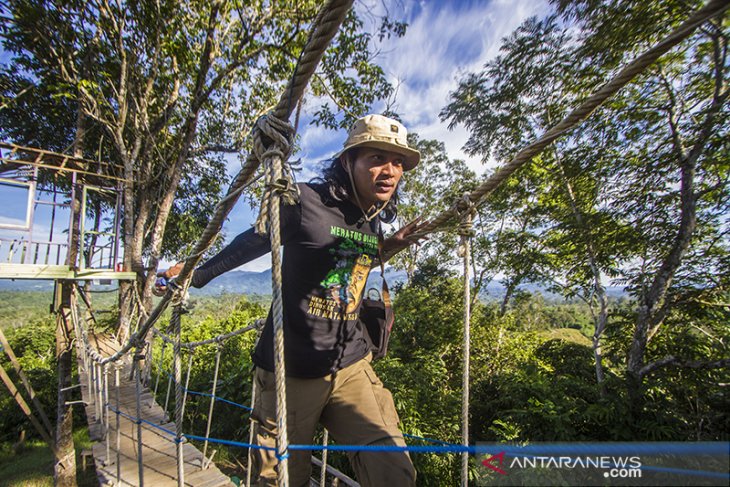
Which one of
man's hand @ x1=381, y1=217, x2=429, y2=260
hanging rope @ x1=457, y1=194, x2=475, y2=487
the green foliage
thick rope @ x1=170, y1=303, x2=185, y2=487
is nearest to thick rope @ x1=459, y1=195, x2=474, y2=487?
hanging rope @ x1=457, y1=194, x2=475, y2=487

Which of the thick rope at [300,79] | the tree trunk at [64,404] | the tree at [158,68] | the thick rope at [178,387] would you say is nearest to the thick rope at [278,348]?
the thick rope at [300,79]

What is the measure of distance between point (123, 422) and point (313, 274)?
538cm

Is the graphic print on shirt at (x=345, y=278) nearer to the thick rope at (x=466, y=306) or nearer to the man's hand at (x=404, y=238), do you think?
the man's hand at (x=404, y=238)

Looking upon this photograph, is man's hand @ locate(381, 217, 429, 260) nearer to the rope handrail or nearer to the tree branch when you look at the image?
the rope handrail

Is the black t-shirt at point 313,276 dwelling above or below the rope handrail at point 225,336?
above

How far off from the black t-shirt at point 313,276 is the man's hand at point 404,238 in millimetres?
311

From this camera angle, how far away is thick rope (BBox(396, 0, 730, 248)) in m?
0.76

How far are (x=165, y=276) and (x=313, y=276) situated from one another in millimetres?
982

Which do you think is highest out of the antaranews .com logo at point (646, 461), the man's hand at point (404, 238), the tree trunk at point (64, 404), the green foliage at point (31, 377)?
the man's hand at point (404, 238)

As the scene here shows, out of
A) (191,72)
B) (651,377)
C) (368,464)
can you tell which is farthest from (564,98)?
(191,72)

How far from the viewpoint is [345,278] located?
1.46 metres

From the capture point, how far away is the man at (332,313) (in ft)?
4.24

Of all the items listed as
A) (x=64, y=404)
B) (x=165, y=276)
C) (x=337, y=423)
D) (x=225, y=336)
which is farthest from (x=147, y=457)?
(x=64, y=404)

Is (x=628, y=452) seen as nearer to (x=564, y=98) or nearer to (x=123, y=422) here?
(x=564, y=98)
